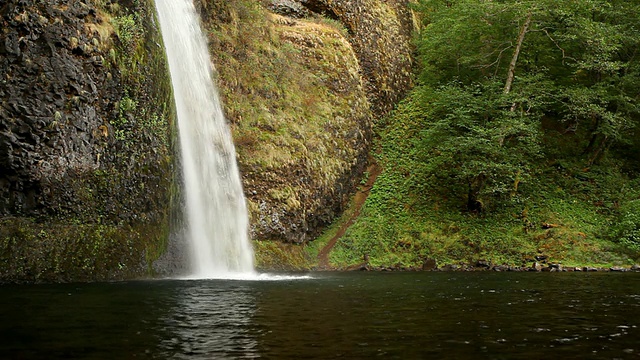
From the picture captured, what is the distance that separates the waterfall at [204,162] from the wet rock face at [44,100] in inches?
135

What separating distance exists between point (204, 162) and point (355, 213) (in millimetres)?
8250

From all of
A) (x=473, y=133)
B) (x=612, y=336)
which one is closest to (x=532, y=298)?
(x=612, y=336)

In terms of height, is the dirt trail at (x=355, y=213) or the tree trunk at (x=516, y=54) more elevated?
the tree trunk at (x=516, y=54)

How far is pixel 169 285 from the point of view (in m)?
10.2

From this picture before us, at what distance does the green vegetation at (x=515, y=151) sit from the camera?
1948 cm

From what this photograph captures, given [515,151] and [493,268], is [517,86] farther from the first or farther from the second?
[493,268]

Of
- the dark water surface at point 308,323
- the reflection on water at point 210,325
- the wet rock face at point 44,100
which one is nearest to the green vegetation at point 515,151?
the dark water surface at point 308,323

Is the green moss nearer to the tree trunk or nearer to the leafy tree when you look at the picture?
the leafy tree

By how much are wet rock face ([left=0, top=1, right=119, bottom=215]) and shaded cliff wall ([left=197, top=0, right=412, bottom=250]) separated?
283 inches

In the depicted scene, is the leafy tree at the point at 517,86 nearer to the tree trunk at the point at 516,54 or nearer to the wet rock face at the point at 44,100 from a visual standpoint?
the tree trunk at the point at 516,54

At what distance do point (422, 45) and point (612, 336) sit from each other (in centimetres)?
2454

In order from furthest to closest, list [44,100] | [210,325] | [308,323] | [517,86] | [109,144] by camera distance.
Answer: [517,86], [109,144], [44,100], [308,323], [210,325]

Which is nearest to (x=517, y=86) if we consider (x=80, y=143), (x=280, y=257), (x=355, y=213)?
(x=355, y=213)

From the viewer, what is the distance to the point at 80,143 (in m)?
11.4
